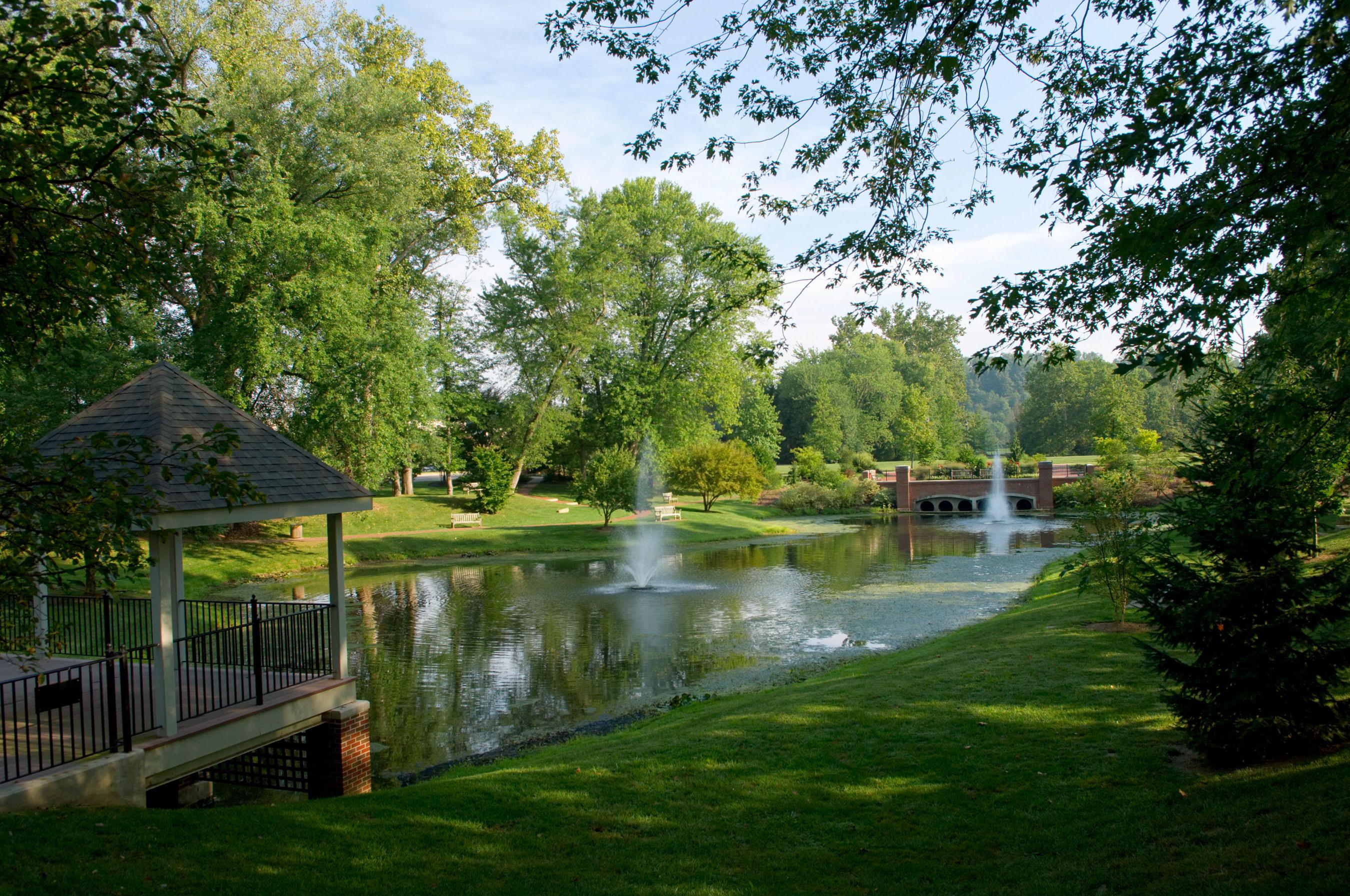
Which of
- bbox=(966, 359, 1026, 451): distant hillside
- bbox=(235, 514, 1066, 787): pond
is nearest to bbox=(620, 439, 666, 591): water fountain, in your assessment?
bbox=(235, 514, 1066, 787): pond

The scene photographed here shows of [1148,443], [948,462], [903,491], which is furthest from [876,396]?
[1148,443]

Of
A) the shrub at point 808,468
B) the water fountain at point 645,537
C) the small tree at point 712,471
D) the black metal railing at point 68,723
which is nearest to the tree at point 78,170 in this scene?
the black metal railing at point 68,723

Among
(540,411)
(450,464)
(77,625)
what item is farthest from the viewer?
(540,411)

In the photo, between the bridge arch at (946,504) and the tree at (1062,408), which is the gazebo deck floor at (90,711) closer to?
the bridge arch at (946,504)

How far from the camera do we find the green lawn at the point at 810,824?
5.73 meters

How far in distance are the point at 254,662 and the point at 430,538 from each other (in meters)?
26.3

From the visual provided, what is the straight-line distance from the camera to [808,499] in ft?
182

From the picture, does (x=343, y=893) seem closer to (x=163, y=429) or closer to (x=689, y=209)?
(x=163, y=429)

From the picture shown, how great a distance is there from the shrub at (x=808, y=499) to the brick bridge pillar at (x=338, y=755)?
46.4 m

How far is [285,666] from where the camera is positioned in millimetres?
10547

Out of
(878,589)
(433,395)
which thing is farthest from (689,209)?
(878,589)

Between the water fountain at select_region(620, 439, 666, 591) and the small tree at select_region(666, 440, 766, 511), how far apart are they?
2.75m

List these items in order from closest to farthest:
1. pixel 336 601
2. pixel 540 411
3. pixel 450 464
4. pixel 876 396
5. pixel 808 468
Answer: pixel 336 601
pixel 450 464
pixel 540 411
pixel 808 468
pixel 876 396

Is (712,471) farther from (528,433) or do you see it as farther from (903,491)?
(903,491)
